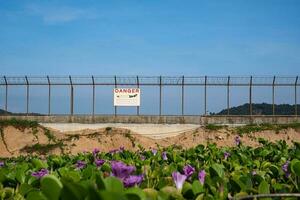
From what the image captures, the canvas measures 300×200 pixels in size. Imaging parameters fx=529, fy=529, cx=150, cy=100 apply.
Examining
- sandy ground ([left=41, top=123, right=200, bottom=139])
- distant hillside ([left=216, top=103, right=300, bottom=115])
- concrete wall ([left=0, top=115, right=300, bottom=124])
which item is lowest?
sandy ground ([left=41, top=123, right=200, bottom=139])

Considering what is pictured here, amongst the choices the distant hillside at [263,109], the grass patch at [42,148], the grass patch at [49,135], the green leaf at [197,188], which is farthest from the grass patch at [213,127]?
the green leaf at [197,188]

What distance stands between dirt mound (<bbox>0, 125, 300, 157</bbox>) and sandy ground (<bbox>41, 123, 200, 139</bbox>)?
612 millimetres

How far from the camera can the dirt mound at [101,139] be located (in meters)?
31.3

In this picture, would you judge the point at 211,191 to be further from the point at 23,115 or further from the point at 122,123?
the point at 23,115

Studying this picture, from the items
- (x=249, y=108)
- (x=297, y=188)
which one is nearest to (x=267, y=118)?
(x=249, y=108)

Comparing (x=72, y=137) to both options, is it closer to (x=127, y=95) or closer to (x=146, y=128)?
(x=127, y=95)

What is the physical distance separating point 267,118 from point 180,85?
6467 millimetres

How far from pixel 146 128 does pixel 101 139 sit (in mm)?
3849

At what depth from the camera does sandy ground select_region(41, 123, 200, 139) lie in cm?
3459

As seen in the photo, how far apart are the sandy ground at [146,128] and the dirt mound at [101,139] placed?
2.01 feet

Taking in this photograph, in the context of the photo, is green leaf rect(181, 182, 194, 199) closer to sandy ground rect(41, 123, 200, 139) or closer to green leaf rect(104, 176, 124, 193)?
green leaf rect(104, 176, 124, 193)

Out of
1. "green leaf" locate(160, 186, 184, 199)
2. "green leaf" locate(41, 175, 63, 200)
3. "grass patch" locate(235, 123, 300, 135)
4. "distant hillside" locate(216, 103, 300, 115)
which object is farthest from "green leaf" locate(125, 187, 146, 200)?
"distant hillside" locate(216, 103, 300, 115)

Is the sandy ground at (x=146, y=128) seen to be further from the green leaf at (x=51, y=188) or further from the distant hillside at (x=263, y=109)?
the green leaf at (x=51, y=188)

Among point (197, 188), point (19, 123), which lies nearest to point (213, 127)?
point (19, 123)
